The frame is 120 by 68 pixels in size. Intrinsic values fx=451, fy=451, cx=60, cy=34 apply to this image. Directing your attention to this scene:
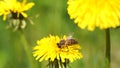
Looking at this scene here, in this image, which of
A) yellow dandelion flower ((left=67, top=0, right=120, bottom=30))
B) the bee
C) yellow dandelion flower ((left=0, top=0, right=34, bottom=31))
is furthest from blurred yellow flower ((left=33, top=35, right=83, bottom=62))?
yellow dandelion flower ((left=0, top=0, right=34, bottom=31))

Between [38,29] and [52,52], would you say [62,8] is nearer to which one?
[38,29]

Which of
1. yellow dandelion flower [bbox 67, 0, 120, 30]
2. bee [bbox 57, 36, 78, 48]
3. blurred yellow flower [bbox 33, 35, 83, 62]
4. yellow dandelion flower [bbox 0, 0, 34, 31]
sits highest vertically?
yellow dandelion flower [bbox 0, 0, 34, 31]

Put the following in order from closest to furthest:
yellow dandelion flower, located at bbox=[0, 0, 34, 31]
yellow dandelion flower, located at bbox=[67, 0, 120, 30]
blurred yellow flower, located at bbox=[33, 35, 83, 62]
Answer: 1. yellow dandelion flower, located at bbox=[67, 0, 120, 30]
2. blurred yellow flower, located at bbox=[33, 35, 83, 62]
3. yellow dandelion flower, located at bbox=[0, 0, 34, 31]

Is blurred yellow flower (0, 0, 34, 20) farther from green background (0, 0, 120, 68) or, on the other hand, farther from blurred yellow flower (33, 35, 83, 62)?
green background (0, 0, 120, 68)

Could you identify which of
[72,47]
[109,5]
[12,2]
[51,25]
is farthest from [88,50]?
[109,5]

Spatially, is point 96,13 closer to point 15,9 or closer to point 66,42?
point 66,42

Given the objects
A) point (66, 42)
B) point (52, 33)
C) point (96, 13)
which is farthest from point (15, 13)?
point (52, 33)

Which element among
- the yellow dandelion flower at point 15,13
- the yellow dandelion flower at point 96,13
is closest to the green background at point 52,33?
the yellow dandelion flower at point 15,13
